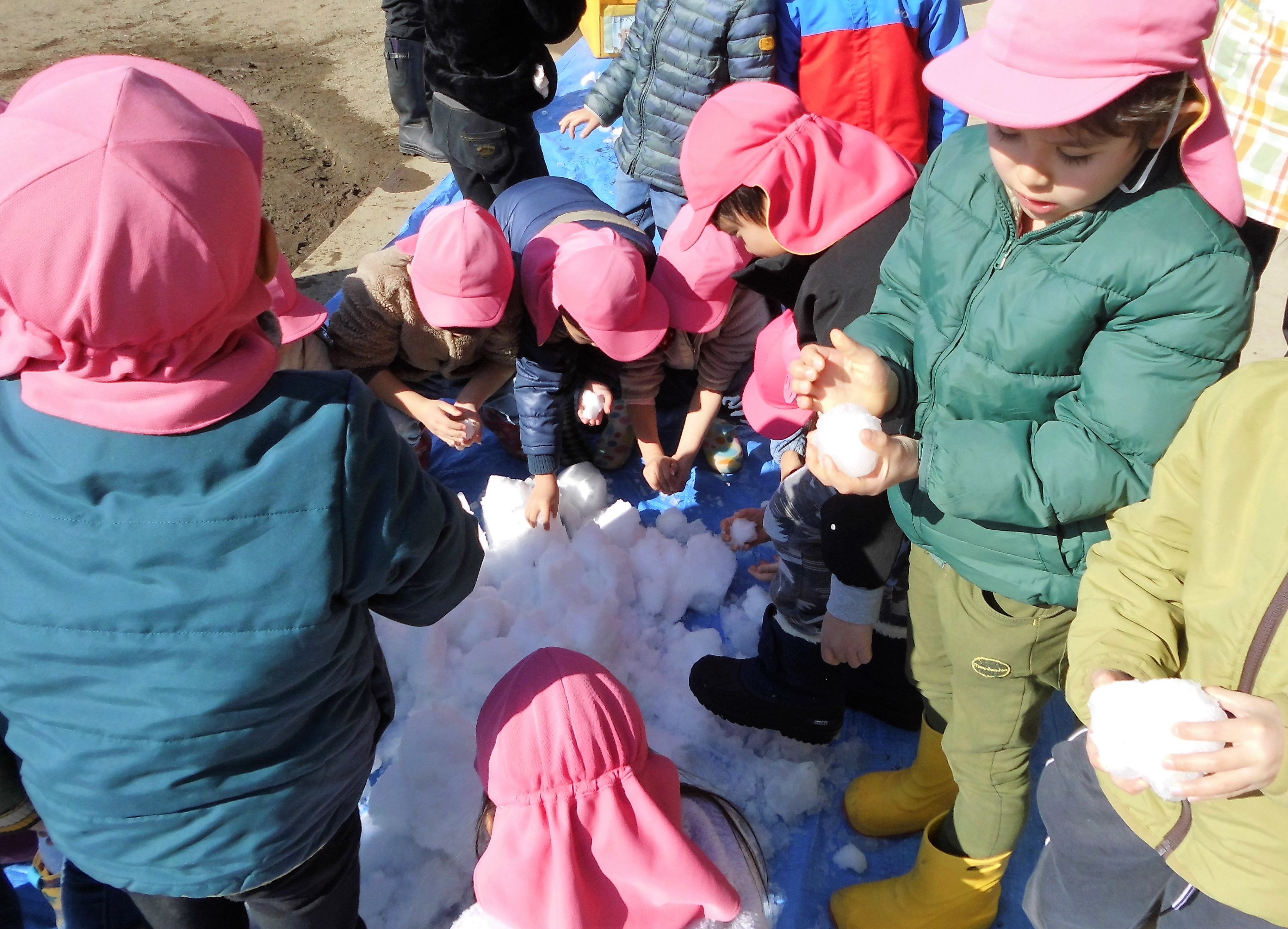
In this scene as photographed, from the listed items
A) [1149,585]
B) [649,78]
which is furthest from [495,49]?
[1149,585]

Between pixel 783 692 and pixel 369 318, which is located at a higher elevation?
pixel 369 318

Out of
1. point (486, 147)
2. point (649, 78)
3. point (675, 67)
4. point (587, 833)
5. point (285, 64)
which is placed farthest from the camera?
point (285, 64)

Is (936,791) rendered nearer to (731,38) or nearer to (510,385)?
(510,385)

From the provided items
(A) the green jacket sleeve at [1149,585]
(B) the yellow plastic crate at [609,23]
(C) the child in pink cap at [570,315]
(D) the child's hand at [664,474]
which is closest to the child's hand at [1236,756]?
(A) the green jacket sleeve at [1149,585]

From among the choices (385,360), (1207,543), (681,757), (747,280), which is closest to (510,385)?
(385,360)

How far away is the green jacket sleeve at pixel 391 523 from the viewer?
1.02 metres

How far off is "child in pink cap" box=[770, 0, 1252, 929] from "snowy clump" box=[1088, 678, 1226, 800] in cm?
29

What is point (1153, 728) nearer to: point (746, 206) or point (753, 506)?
point (746, 206)

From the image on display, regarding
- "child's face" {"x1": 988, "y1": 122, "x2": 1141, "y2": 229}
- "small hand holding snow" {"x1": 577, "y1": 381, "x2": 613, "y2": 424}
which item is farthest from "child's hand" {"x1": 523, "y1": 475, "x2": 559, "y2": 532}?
"child's face" {"x1": 988, "y1": 122, "x2": 1141, "y2": 229}

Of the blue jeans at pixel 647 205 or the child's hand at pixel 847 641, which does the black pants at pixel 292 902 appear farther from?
the blue jeans at pixel 647 205

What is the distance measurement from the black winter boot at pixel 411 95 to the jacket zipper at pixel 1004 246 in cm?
252

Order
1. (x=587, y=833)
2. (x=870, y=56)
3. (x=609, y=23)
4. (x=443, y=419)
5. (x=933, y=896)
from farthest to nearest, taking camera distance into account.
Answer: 1. (x=609, y=23)
2. (x=870, y=56)
3. (x=443, y=419)
4. (x=933, y=896)
5. (x=587, y=833)

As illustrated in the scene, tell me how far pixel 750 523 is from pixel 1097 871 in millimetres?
1273

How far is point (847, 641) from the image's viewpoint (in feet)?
5.25
